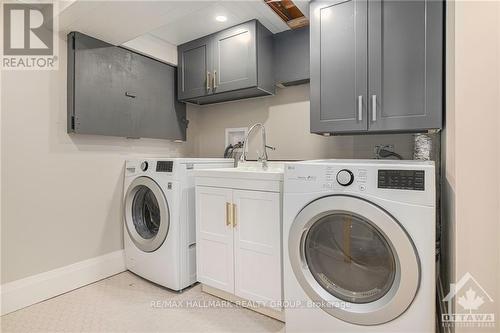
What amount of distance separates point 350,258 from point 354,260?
0.06 feet

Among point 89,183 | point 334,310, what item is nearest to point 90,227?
point 89,183

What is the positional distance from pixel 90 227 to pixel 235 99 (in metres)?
1.76

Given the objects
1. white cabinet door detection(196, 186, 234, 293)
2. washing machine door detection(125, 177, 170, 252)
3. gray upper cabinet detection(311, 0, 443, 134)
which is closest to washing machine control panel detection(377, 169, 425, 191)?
gray upper cabinet detection(311, 0, 443, 134)

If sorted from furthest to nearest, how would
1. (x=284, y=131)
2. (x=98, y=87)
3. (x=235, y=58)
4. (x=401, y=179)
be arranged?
(x=284, y=131)
(x=235, y=58)
(x=98, y=87)
(x=401, y=179)

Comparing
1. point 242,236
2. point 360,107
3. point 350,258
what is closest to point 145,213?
point 242,236

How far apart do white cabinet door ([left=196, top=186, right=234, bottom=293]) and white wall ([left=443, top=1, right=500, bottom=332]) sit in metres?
1.19

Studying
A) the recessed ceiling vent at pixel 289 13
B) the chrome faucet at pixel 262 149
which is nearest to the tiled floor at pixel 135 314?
the chrome faucet at pixel 262 149

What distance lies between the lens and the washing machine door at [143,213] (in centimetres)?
213

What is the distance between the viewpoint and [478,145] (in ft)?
3.36

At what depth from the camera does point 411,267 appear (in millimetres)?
1111

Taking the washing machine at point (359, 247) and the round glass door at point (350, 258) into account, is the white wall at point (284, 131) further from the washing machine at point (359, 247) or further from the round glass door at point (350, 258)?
the round glass door at point (350, 258)

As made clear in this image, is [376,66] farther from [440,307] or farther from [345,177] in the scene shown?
[440,307]

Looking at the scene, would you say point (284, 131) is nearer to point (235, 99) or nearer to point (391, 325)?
point (235, 99)

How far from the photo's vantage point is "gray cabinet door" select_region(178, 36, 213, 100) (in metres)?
2.46
